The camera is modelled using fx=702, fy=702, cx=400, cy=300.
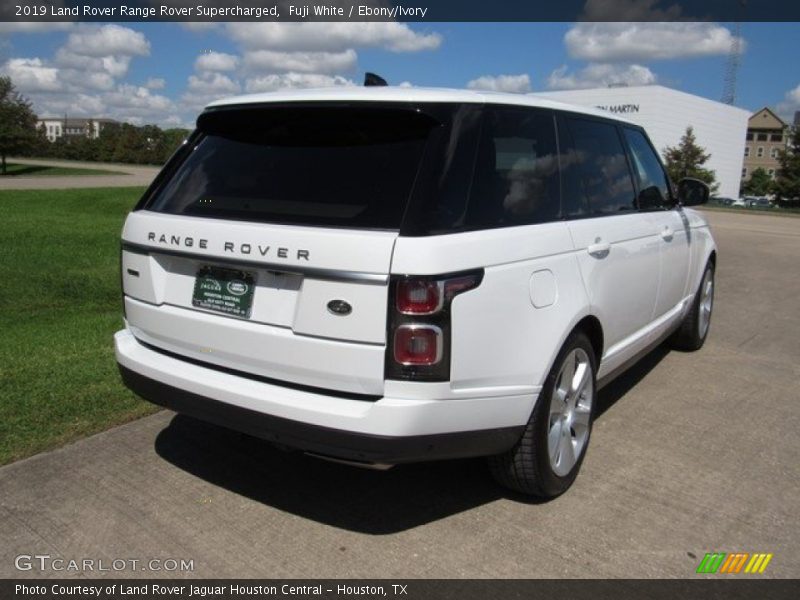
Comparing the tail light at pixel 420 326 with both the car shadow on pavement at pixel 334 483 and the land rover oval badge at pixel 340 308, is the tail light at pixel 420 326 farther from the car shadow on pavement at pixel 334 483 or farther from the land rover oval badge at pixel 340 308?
the car shadow on pavement at pixel 334 483

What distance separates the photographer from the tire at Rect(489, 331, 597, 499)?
10.2 ft

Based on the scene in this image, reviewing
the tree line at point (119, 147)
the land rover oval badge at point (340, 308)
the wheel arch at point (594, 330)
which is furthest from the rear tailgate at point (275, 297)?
the tree line at point (119, 147)

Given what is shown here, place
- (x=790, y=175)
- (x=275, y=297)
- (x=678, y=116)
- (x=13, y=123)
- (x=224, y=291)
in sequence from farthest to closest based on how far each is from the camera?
1. (x=678, y=116)
2. (x=790, y=175)
3. (x=13, y=123)
4. (x=224, y=291)
5. (x=275, y=297)

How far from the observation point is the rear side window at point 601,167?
374 centimetres

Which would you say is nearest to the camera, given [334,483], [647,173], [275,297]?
[275,297]

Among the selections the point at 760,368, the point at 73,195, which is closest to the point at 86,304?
the point at 760,368

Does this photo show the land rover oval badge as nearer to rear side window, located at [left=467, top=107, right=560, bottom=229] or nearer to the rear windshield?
A: the rear windshield

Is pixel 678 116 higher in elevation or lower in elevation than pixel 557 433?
higher

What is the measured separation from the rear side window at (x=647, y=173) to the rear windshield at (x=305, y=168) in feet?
7.30

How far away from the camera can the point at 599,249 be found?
3.54 m

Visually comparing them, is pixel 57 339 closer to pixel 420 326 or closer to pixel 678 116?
pixel 420 326

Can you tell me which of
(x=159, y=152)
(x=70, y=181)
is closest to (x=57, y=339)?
(x=70, y=181)

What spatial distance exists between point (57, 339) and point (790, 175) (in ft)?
214
